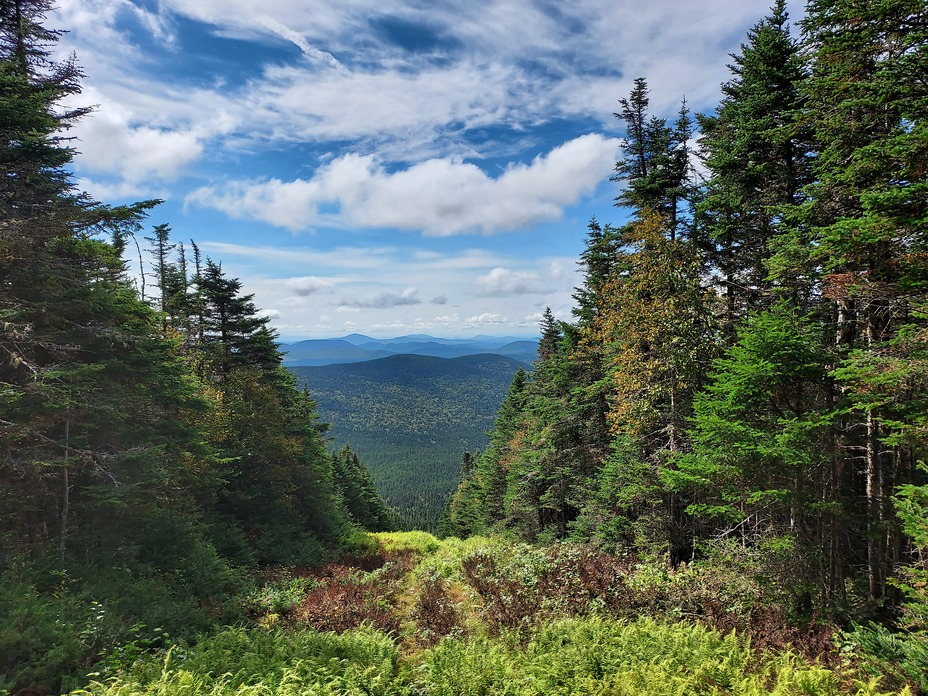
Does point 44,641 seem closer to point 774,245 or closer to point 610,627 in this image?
point 610,627

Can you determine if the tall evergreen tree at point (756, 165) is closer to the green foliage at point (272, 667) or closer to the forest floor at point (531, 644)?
the forest floor at point (531, 644)

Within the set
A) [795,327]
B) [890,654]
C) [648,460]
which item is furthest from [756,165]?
[890,654]

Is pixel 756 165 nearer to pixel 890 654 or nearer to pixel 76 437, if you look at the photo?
pixel 890 654

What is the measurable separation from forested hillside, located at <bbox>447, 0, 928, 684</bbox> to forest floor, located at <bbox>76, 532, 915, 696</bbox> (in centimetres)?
116

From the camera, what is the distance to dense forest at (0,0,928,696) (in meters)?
7.01

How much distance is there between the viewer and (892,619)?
325 inches

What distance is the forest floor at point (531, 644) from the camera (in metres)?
6.38

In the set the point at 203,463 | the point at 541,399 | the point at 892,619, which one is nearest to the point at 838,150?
the point at 892,619

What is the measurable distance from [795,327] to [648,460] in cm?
678

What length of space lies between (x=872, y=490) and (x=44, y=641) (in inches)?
623

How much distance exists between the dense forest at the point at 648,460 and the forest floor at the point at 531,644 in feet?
0.21

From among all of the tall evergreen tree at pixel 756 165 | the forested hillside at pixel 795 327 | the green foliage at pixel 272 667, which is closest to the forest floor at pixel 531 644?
the green foliage at pixel 272 667

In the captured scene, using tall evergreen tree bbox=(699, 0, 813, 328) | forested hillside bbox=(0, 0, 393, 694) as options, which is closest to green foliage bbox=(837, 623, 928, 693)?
tall evergreen tree bbox=(699, 0, 813, 328)

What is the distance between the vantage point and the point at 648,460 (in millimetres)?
14055
